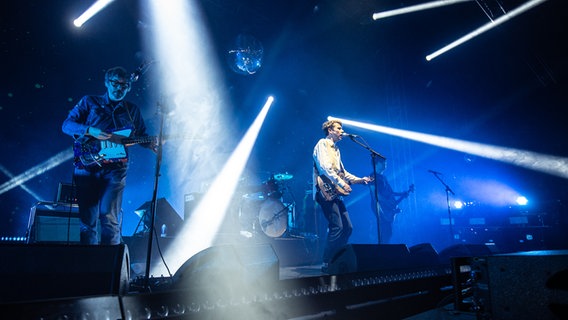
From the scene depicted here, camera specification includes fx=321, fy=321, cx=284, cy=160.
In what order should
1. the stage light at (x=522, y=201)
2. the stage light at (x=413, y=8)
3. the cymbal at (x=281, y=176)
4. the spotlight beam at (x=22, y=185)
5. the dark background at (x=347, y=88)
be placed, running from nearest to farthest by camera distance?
the spotlight beam at (x=22, y=185) → the dark background at (x=347, y=88) → the stage light at (x=413, y=8) → the stage light at (x=522, y=201) → the cymbal at (x=281, y=176)

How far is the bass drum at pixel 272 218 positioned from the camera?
7.58 metres

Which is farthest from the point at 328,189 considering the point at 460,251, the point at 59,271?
the point at 59,271

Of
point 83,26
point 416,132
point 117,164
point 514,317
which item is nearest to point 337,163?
point 117,164

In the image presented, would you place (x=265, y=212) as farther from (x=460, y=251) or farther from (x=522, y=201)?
(x=522, y=201)

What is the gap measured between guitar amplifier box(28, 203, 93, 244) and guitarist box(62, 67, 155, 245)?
4.51 feet

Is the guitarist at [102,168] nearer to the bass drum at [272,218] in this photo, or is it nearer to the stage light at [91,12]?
the stage light at [91,12]

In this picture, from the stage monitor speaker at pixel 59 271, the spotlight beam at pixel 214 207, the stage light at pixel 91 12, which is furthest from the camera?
the stage light at pixel 91 12

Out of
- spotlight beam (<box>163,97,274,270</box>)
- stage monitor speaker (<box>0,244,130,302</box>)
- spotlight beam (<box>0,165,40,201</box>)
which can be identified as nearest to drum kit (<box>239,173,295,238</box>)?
spotlight beam (<box>163,97,274,270</box>)

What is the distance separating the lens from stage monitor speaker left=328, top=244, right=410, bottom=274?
9.38 feet

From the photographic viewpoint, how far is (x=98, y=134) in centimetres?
315

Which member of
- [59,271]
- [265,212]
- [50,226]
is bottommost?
[59,271]

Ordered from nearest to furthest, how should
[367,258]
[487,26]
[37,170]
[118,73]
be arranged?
[367,258]
[118,73]
[37,170]
[487,26]

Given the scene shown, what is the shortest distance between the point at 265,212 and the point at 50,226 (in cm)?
433

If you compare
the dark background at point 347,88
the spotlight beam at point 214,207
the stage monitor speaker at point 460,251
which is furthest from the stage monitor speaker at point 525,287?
the dark background at point 347,88
